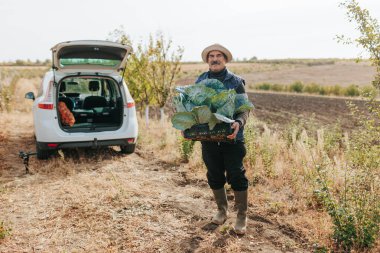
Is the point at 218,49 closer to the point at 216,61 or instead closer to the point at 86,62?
the point at 216,61

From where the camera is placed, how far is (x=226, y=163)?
12.4ft

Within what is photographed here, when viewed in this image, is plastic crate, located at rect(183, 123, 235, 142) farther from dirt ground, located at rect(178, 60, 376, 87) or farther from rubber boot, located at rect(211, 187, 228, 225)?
dirt ground, located at rect(178, 60, 376, 87)

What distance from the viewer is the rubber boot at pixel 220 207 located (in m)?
4.02

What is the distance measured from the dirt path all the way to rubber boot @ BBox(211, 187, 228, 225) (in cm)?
11

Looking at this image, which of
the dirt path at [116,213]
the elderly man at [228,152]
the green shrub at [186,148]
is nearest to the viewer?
the dirt path at [116,213]

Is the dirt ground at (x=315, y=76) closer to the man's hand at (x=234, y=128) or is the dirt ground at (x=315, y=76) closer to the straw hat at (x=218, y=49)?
the straw hat at (x=218, y=49)

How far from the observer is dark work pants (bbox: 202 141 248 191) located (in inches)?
146

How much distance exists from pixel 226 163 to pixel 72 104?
4.84 m

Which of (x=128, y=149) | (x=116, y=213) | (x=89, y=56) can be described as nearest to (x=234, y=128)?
(x=116, y=213)

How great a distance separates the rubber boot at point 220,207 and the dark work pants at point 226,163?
85 mm

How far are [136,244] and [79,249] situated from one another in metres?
0.55

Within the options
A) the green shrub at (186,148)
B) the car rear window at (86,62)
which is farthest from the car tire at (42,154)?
the green shrub at (186,148)

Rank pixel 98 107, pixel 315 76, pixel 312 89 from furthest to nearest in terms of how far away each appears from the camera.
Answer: pixel 315 76 → pixel 312 89 → pixel 98 107

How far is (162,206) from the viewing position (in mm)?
4590
